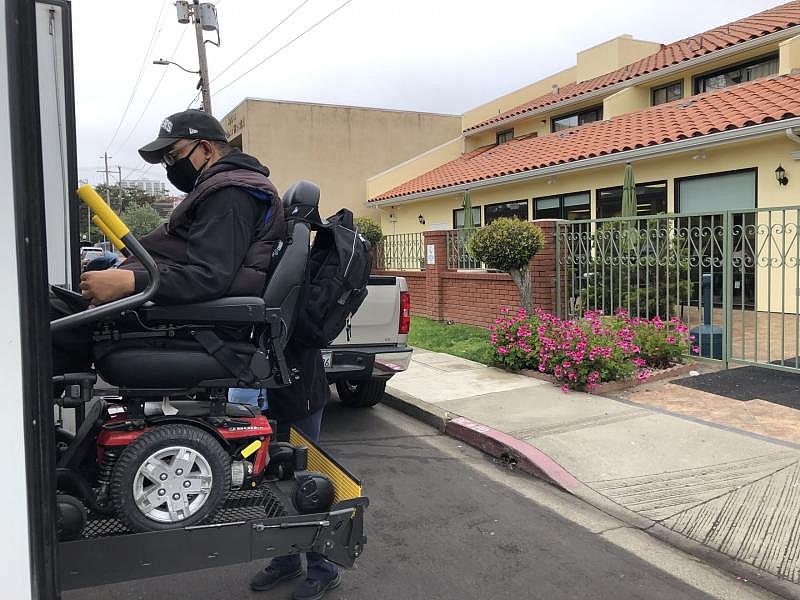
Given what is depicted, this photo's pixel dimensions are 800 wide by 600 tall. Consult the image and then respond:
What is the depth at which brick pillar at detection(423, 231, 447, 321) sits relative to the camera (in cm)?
1297

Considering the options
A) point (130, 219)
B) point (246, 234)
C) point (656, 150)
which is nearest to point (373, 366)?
point (246, 234)

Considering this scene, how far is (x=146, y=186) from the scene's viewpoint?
7581 centimetres

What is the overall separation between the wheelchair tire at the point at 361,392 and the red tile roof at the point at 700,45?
11581 millimetres

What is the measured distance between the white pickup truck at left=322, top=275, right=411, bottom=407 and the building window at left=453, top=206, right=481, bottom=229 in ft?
37.6

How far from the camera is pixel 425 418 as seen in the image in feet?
22.1

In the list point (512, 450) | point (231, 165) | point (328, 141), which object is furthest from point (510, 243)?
point (328, 141)

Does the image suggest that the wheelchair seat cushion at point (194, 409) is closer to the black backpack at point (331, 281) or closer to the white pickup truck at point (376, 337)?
the black backpack at point (331, 281)

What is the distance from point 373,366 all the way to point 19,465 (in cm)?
438

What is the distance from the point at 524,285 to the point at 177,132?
7.85m

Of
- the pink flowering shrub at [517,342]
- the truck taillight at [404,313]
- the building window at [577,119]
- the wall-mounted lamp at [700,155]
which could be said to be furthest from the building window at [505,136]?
the truck taillight at [404,313]

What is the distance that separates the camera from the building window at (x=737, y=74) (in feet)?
45.5

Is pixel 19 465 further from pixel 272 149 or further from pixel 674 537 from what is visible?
pixel 272 149

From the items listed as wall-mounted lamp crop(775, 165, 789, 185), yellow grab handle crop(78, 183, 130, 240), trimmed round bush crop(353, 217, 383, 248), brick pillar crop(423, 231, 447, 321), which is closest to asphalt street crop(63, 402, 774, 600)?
yellow grab handle crop(78, 183, 130, 240)

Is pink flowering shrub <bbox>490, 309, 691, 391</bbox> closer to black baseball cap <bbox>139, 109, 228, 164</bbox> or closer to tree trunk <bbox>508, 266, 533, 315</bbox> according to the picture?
tree trunk <bbox>508, 266, 533, 315</bbox>
